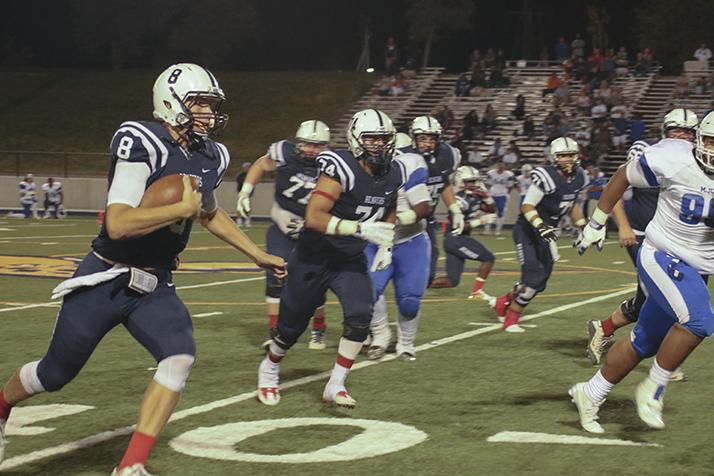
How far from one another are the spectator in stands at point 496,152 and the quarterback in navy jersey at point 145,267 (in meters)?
24.6

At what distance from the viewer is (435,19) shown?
4572 cm

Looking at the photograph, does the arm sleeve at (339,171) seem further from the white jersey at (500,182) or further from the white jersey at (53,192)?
the white jersey at (53,192)

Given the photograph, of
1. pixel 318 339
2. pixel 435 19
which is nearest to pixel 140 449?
pixel 318 339

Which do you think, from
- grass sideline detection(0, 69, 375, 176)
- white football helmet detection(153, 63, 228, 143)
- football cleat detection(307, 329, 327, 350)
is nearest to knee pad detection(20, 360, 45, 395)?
white football helmet detection(153, 63, 228, 143)

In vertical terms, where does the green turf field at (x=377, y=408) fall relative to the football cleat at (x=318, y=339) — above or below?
above

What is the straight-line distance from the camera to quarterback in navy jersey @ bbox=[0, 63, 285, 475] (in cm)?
466

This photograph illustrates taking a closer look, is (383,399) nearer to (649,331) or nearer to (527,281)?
(649,331)

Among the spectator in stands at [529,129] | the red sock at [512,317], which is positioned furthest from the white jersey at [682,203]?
the spectator in stands at [529,129]

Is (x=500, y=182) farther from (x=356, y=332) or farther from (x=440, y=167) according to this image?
(x=356, y=332)

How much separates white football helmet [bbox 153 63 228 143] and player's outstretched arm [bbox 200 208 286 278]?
470 mm

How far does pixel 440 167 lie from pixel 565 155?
1.06 meters

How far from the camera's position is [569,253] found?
1917cm

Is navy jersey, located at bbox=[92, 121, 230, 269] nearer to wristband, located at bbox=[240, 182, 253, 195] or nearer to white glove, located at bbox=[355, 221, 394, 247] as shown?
white glove, located at bbox=[355, 221, 394, 247]

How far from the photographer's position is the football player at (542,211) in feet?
32.2
